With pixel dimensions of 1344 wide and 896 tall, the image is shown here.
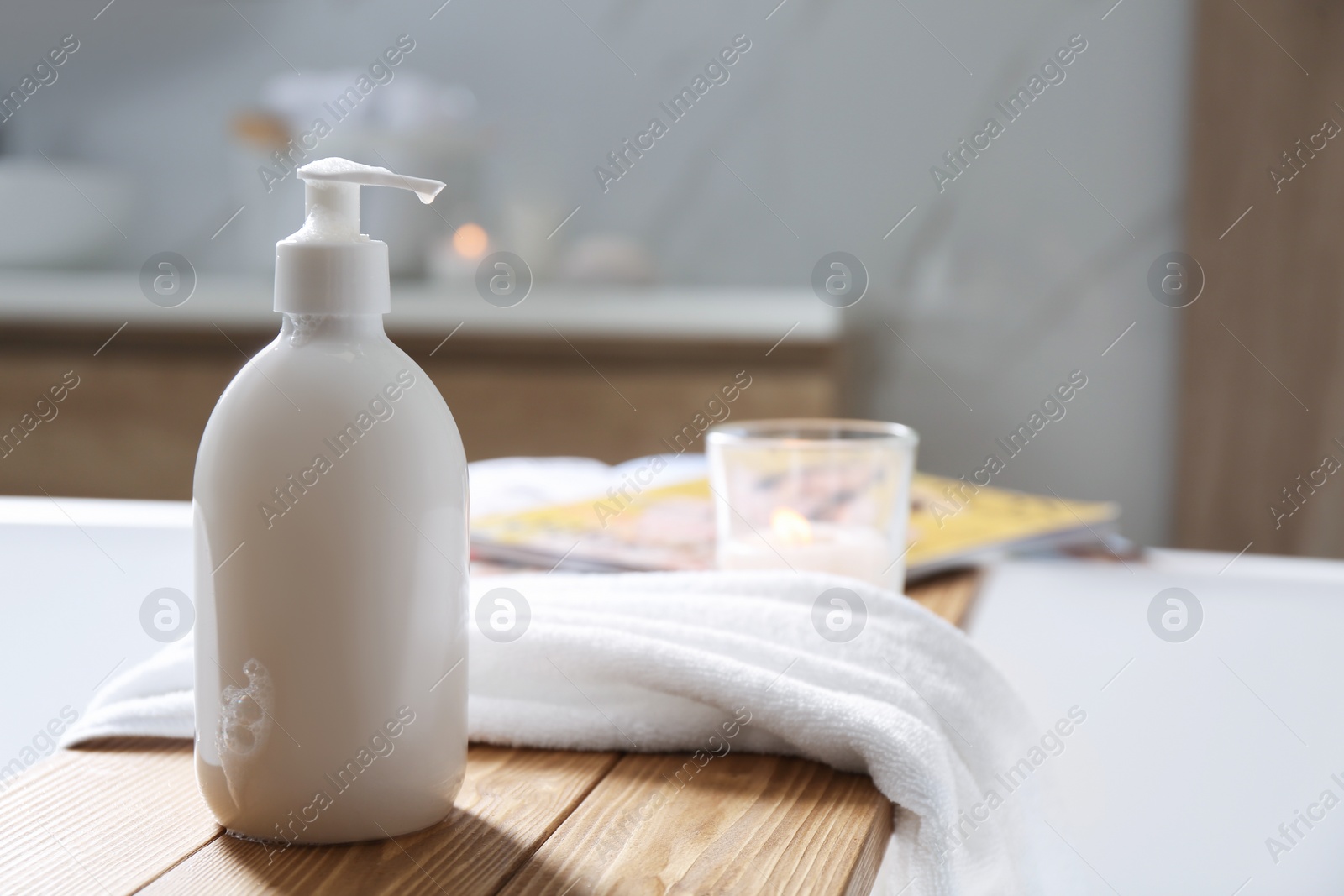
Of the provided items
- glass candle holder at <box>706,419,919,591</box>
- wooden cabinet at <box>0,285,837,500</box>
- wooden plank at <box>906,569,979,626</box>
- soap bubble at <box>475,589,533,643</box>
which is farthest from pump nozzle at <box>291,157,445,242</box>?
wooden cabinet at <box>0,285,837,500</box>

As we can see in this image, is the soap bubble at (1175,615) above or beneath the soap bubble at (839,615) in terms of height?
beneath

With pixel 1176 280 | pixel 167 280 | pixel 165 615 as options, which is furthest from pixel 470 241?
pixel 165 615

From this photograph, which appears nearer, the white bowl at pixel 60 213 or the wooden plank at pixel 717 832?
the wooden plank at pixel 717 832

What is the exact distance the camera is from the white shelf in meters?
1.45

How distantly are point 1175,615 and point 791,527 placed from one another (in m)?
0.23

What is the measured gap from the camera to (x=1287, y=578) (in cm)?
71

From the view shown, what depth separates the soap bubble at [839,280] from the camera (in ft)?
5.46

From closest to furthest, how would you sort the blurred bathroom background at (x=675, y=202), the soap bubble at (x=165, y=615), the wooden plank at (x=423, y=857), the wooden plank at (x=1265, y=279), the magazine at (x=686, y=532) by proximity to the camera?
1. the wooden plank at (x=423, y=857)
2. the soap bubble at (x=165, y=615)
3. the magazine at (x=686, y=532)
4. the wooden plank at (x=1265, y=279)
5. the blurred bathroom background at (x=675, y=202)

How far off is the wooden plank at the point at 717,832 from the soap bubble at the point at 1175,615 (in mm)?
303

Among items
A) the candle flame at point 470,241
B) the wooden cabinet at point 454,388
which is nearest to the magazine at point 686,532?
the wooden cabinet at point 454,388

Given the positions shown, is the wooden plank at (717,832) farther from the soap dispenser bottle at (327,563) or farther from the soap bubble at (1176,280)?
the soap bubble at (1176,280)

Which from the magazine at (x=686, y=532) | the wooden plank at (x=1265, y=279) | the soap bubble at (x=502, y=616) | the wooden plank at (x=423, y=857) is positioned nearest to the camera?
the wooden plank at (x=423, y=857)

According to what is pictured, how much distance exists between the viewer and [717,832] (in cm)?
35

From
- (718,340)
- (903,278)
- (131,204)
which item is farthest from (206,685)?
(131,204)
